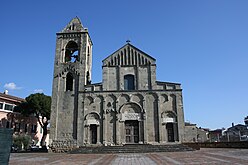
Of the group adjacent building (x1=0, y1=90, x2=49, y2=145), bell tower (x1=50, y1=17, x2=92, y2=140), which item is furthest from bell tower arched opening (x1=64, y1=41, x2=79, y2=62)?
adjacent building (x1=0, y1=90, x2=49, y2=145)

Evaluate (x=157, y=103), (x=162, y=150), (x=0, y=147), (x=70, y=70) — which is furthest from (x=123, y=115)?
(x=0, y=147)

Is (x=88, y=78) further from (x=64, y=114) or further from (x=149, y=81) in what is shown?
(x=149, y=81)

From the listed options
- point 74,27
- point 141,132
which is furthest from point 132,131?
point 74,27

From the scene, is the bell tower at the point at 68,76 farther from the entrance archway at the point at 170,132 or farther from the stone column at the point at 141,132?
the entrance archway at the point at 170,132

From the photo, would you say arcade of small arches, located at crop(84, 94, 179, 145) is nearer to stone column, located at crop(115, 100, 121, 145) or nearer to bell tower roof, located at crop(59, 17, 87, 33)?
stone column, located at crop(115, 100, 121, 145)

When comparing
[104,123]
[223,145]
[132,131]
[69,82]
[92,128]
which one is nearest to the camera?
[104,123]

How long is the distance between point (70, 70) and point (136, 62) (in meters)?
9.31

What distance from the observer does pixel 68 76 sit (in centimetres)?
2981

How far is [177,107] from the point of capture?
26.4 m

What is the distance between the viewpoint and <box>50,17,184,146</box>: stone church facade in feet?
85.7

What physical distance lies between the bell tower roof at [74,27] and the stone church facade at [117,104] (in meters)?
3.28

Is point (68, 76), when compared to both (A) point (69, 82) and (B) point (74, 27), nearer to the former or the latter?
(A) point (69, 82)

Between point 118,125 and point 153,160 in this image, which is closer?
point 153,160

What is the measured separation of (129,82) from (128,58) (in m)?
3.44
